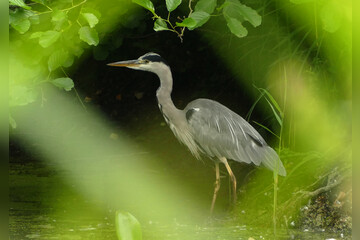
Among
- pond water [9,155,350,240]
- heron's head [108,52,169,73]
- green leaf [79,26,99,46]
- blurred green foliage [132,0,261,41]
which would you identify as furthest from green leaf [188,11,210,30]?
pond water [9,155,350,240]

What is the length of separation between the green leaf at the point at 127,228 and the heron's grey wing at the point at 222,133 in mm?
1976

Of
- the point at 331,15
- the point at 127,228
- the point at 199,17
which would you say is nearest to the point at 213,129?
the point at 199,17

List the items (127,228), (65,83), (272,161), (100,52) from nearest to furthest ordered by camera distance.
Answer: (127,228)
(65,83)
(272,161)
(100,52)

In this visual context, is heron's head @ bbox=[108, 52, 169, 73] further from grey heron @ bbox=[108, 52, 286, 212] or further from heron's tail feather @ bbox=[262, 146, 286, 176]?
heron's tail feather @ bbox=[262, 146, 286, 176]

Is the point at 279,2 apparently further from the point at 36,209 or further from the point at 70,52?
the point at 36,209

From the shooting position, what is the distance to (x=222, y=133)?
3697mm

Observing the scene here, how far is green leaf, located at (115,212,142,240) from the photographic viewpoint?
1.68 m

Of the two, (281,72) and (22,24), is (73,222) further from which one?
(281,72)

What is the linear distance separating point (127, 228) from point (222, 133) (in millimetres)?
2050

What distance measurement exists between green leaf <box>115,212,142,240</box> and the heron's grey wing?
1.98 meters

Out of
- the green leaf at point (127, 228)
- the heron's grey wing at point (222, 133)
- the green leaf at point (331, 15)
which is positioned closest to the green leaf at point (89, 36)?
the heron's grey wing at point (222, 133)

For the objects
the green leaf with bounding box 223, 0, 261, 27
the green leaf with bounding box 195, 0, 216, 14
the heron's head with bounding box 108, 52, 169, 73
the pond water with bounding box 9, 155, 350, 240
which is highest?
the green leaf with bounding box 223, 0, 261, 27

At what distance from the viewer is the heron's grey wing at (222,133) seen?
12.0 ft

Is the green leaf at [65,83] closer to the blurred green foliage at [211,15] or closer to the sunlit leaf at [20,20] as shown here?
the sunlit leaf at [20,20]
